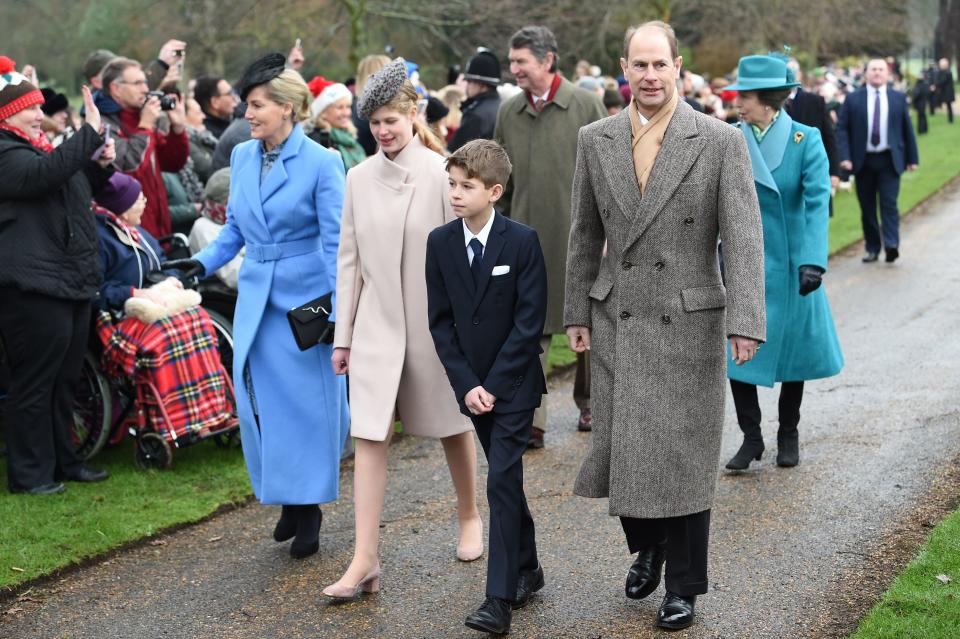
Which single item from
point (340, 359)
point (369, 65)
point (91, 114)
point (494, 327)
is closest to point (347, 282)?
point (340, 359)

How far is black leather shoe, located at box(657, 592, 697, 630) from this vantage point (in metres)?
4.64

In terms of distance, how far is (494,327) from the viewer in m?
4.76

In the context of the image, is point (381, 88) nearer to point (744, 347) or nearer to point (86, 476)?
point (744, 347)

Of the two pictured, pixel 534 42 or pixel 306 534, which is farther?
pixel 534 42

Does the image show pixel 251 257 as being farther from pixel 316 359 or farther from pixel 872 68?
pixel 872 68

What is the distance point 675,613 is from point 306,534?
181cm

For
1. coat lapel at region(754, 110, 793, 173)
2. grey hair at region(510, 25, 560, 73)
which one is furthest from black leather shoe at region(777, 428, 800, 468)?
grey hair at region(510, 25, 560, 73)

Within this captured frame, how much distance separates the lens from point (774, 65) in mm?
6457

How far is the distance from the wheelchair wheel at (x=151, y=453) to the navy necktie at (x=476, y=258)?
299 centimetres

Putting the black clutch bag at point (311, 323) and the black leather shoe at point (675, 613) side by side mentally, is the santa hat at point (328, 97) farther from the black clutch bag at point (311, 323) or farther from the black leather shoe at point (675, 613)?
the black leather shoe at point (675, 613)

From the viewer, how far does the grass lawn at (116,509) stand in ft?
18.7

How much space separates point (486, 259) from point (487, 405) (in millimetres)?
529

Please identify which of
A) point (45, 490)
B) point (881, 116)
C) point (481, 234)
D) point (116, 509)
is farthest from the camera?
point (881, 116)

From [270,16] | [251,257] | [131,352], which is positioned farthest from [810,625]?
[270,16]
